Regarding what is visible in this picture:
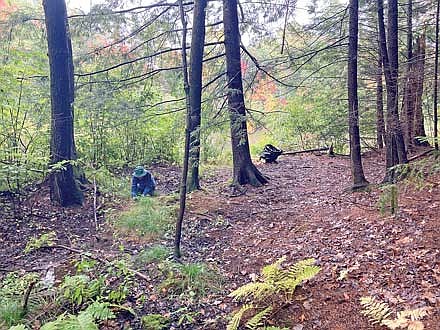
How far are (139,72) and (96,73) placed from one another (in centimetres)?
107

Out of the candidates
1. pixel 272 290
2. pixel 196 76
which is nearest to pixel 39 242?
pixel 272 290

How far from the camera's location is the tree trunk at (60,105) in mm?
7457

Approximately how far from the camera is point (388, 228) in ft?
15.9

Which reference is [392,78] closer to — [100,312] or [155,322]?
[155,322]

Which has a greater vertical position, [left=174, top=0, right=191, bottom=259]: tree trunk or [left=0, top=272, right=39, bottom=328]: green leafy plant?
[left=174, top=0, right=191, bottom=259]: tree trunk

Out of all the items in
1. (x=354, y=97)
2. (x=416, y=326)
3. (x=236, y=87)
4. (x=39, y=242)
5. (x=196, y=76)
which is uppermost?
(x=196, y=76)

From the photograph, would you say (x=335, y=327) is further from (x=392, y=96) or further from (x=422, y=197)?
(x=392, y=96)

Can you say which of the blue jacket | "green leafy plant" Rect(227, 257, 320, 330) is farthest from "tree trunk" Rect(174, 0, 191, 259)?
the blue jacket

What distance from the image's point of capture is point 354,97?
6.95 metres

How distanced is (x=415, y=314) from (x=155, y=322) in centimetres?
237

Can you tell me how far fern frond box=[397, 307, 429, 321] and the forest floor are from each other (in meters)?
0.08

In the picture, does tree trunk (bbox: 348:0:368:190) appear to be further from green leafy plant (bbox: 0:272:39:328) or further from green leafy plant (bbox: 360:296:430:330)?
green leafy plant (bbox: 0:272:39:328)

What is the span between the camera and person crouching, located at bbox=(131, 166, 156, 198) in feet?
26.9

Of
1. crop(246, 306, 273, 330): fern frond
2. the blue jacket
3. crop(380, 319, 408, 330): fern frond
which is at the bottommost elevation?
crop(246, 306, 273, 330): fern frond
